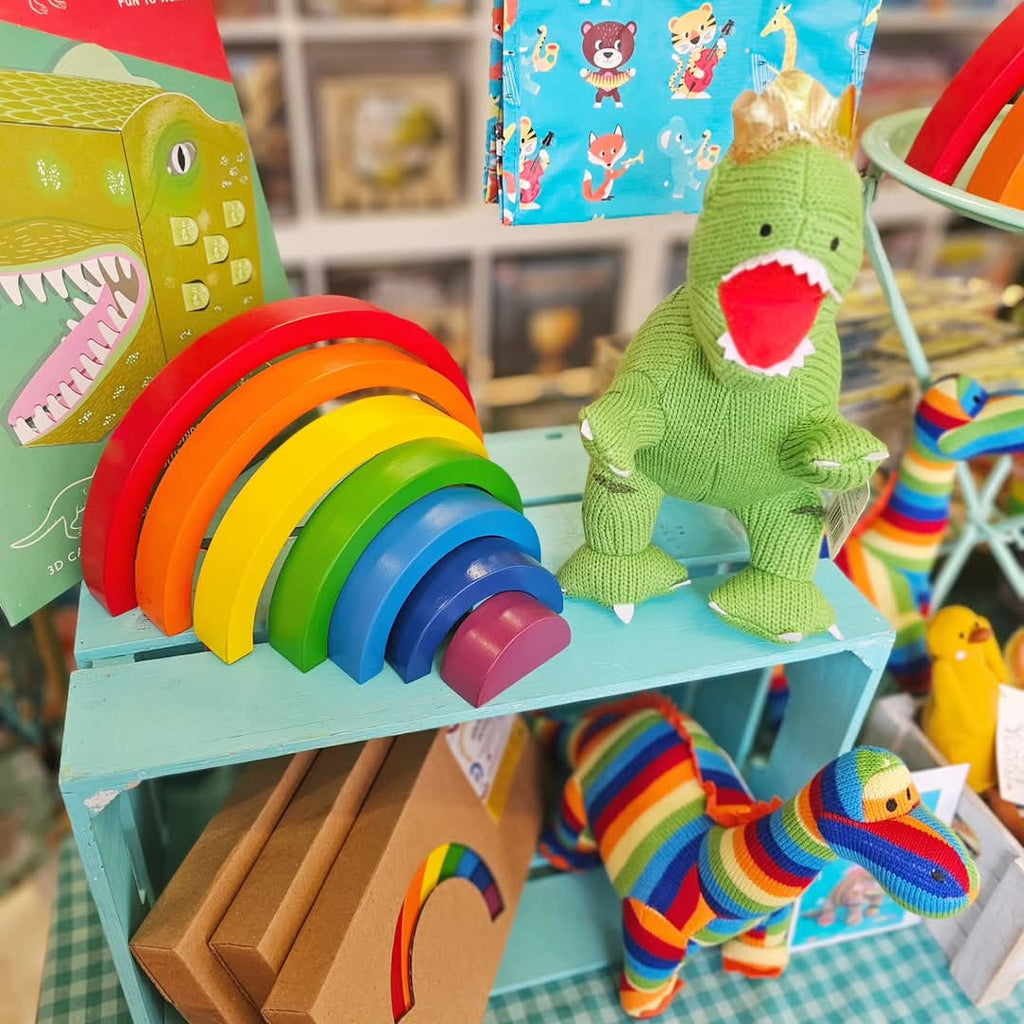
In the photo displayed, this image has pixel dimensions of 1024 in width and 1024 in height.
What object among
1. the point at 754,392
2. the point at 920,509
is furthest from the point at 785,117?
the point at 920,509

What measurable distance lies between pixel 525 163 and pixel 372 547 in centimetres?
40

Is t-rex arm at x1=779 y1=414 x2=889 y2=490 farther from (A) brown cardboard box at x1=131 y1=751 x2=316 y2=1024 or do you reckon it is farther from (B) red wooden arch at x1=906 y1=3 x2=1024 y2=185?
(A) brown cardboard box at x1=131 y1=751 x2=316 y2=1024

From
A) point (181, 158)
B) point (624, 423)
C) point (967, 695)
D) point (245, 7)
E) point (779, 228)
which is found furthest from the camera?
point (245, 7)

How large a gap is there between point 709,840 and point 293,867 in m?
0.41

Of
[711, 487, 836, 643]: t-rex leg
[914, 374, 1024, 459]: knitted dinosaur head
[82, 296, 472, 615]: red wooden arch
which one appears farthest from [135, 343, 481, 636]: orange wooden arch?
[914, 374, 1024, 459]: knitted dinosaur head

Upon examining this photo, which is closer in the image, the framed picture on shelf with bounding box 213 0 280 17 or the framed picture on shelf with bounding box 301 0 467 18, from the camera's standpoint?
the framed picture on shelf with bounding box 213 0 280 17

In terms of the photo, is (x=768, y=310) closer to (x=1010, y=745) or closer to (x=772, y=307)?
(x=772, y=307)

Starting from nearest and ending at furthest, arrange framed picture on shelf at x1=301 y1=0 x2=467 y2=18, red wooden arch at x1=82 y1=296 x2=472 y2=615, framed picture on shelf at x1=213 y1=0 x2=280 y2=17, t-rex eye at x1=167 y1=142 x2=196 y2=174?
1. red wooden arch at x1=82 y1=296 x2=472 y2=615
2. t-rex eye at x1=167 y1=142 x2=196 y2=174
3. framed picture on shelf at x1=213 y1=0 x2=280 y2=17
4. framed picture on shelf at x1=301 y1=0 x2=467 y2=18

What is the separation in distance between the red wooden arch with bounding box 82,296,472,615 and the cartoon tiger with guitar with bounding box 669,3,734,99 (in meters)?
0.38

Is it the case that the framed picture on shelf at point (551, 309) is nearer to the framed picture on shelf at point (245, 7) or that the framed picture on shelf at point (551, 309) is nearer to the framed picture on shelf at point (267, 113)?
the framed picture on shelf at point (267, 113)

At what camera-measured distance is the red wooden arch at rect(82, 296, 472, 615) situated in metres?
0.70

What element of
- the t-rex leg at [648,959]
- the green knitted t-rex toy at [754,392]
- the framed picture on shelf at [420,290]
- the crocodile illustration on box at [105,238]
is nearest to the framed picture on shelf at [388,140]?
the framed picture on shelf at [420,290]

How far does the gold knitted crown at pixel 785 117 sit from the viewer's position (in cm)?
61

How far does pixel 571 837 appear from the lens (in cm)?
108
